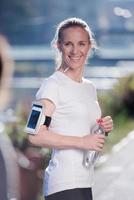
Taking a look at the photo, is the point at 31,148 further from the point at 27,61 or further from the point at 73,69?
the point at 73,69

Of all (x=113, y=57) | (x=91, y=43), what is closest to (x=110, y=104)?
(x=113, y=57)

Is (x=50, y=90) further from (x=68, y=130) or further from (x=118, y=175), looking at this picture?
(x=118, y=175)

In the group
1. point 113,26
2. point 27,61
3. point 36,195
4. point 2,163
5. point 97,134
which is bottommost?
point 36,195

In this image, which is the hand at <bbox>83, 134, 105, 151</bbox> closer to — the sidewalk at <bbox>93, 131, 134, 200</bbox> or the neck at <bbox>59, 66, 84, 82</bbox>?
the neck at <bbox>59, 66, 84, 82</bbox>

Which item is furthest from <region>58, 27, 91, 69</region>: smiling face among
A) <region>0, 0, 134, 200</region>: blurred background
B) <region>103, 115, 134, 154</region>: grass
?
<region>103, 115, 134, 154</region>: grass

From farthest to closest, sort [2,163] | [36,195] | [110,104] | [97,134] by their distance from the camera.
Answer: [36,195] < [110,104] < [2,163] < [97,134]

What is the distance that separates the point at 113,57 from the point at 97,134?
3.15 ft

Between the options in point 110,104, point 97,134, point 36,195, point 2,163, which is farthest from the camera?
point 36,195

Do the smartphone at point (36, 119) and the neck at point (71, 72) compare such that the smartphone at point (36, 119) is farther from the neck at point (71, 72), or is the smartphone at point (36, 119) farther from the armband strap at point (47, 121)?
the neck at point (71, 72)

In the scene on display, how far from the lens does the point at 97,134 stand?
1506mm

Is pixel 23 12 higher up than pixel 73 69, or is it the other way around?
pixel 23 12

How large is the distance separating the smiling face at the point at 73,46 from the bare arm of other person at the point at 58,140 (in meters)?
0.15

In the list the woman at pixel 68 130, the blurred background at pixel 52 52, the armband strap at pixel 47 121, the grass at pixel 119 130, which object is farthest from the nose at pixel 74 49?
the grass at pixel 119 130

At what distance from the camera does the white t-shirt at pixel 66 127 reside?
1.50 metres
